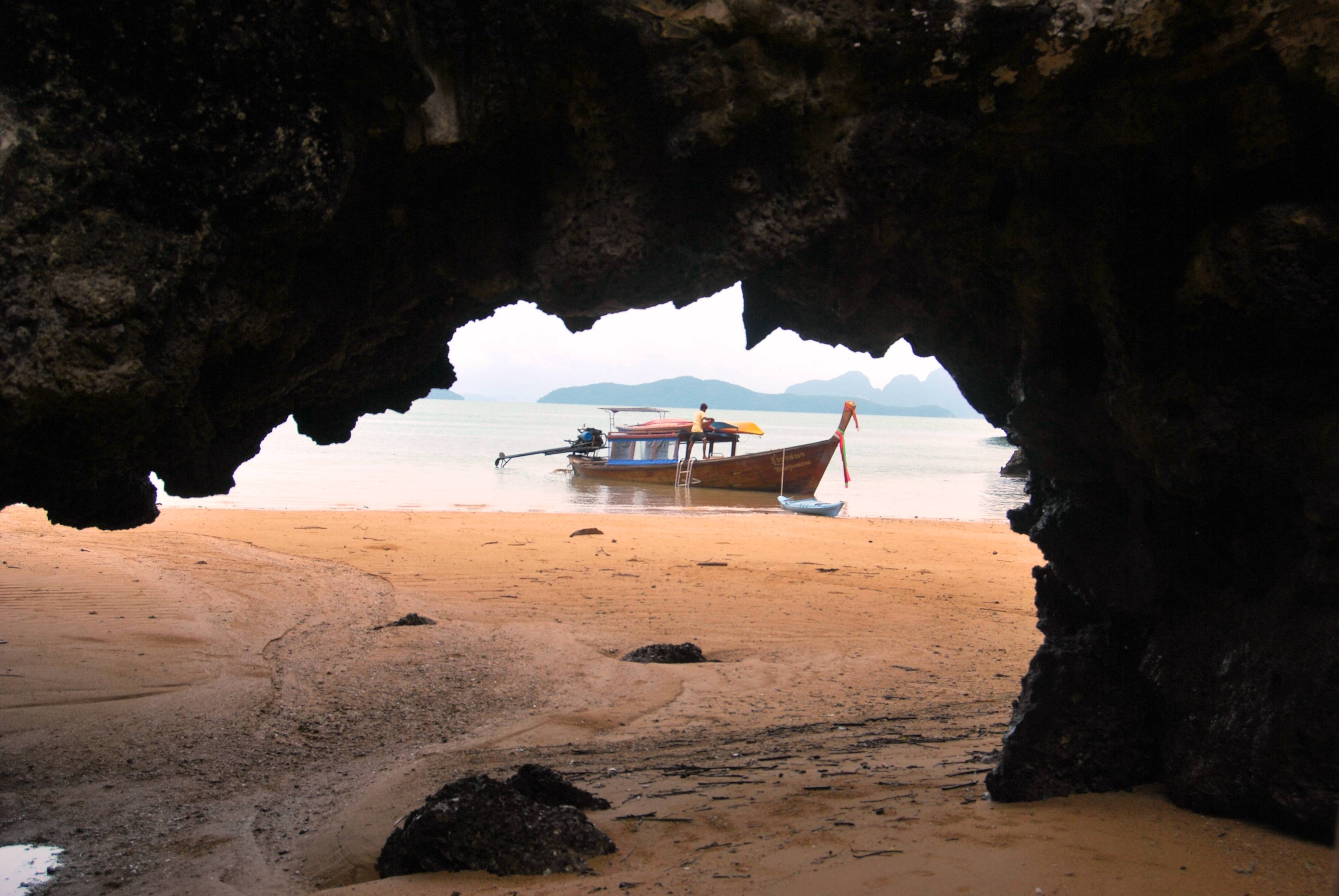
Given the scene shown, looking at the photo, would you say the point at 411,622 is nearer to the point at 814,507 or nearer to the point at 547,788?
the point at 547,788

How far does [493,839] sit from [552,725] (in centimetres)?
205

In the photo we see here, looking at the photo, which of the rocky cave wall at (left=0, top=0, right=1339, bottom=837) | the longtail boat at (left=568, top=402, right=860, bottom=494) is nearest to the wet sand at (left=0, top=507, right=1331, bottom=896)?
the rocky cave wall at (left=0, top=0, right=1339, bottom=837)

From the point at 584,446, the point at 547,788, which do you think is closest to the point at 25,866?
the point at 547,788

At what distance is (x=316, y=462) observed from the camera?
29281 millimetres

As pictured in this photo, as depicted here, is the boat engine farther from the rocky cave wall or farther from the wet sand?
the rocky cave wall

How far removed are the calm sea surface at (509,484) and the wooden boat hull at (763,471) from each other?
436mm

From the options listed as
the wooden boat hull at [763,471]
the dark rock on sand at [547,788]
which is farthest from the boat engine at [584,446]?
the dark rock on sand at [547,788]

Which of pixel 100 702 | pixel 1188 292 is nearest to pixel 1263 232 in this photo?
pixel 1188 292

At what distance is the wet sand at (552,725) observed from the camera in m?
3.01

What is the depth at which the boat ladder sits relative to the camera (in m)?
26.4

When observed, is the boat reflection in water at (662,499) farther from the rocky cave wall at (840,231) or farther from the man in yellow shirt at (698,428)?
the rocky cave wall at (840,231)

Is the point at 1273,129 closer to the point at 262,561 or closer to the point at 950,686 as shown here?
the point at 950,686

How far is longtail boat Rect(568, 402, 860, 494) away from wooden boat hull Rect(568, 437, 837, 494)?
0.02m

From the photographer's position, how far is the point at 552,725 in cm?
505
